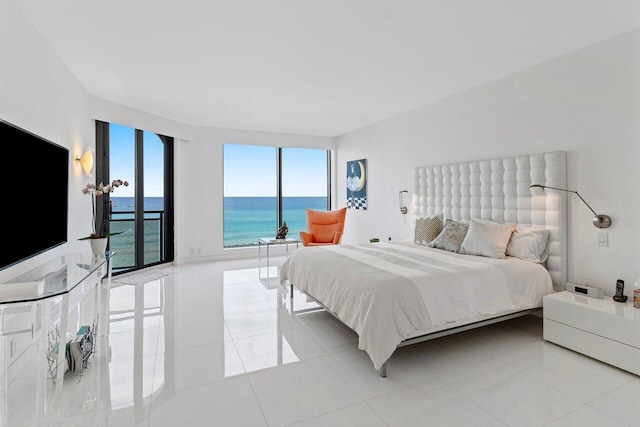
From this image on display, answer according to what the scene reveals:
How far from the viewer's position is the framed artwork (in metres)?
6.34

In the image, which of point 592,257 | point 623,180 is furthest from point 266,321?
point 623,180

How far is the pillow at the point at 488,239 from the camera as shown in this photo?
10.7 feet

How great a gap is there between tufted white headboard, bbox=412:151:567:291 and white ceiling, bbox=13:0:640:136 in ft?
3.37

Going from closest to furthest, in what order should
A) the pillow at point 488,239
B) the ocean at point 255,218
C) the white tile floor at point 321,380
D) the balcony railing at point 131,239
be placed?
the white tile floor at point 321,380
the pillow at point 488,239
the balcony railing at point 131,239
the ocean at point 255,218

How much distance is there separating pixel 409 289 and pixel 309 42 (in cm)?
229

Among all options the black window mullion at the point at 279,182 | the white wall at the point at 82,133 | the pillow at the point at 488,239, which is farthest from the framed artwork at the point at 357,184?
the pillow at the point at 488,239

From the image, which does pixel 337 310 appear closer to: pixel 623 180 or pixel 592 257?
pixel 592 257

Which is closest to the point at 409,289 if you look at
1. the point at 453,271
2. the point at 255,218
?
the point at 453,271

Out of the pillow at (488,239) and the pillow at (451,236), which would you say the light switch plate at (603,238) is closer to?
the pillow at (488,239)

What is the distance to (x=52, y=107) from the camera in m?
3.10

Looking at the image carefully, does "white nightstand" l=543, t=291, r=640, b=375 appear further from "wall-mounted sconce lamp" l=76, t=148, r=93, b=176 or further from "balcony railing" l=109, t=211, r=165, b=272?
"balcony railing" l=109, t=211, r=165, b=272

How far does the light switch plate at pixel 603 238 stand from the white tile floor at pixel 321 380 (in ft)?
3.28

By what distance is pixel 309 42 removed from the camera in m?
2.89

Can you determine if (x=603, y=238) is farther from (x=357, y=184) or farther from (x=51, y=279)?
(x=51, y=279)
